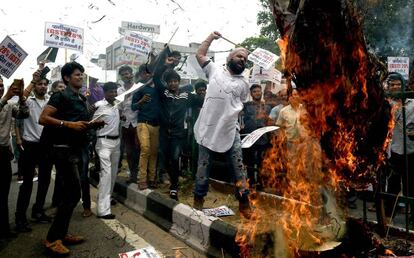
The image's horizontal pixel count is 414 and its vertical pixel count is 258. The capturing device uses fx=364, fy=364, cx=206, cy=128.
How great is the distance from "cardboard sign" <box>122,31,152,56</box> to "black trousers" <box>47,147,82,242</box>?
16.9 ft

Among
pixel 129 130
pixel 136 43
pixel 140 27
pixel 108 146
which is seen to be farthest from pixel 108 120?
pixel 140 27

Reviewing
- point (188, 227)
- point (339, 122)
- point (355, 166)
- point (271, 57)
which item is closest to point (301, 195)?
point (355, 166)

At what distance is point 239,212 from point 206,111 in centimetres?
153

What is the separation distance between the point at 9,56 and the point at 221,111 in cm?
329

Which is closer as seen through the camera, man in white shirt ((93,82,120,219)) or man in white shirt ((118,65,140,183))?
man in white shirt ((93,82,120,219))

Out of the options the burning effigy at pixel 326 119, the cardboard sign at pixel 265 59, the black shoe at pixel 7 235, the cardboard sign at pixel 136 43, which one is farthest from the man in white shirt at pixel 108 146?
the cardboard sign at pixel 136 43

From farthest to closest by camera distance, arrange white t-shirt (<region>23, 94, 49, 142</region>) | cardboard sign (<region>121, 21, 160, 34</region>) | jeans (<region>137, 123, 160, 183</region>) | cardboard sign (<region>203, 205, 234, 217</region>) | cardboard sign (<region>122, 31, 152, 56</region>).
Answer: cardboard sign (<region>121, 21, 160, 34</region>)
cardboard sign (<region>122, 31, 152, 56</region>)
jeans (<region>137, 123, 160, 183</region>)
white t-shirt (<region>23, 94, 49, 142</region>)
cardboard sign (<region>203, 205, 234, 217</region>)

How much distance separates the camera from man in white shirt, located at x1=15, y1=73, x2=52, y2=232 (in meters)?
5.04

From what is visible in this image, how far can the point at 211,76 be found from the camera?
Result: 5.04 m

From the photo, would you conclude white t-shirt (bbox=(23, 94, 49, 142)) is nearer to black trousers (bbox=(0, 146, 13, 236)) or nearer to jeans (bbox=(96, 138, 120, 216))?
jeans (bbox=(96, 138, 120, 216))

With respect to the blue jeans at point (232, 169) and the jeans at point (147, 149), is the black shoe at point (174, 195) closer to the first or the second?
the jeans at point (147, 149)

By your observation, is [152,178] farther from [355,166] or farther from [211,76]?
[355,166]

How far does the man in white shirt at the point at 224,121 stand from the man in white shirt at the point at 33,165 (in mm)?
2085

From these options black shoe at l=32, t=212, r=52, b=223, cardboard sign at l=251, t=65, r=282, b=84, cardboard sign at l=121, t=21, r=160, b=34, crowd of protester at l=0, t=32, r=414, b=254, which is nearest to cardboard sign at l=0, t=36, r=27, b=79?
crowd of protester at l=0, t=32, r=414, b=254
